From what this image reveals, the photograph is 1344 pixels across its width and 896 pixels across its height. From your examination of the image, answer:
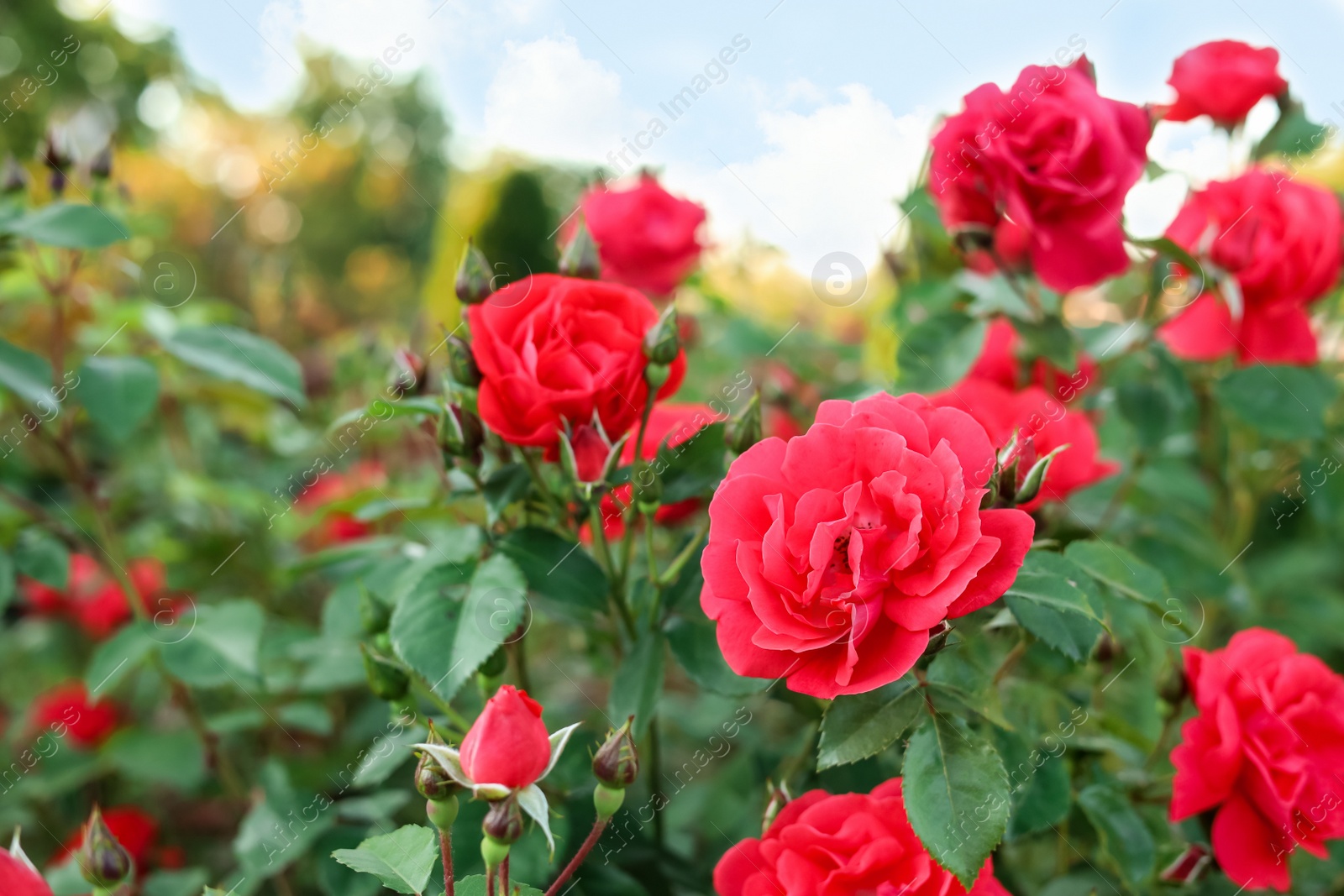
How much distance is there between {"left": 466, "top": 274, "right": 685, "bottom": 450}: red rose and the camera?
0.62 meters

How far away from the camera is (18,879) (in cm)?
51

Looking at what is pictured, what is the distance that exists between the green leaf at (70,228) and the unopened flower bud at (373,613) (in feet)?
1.57

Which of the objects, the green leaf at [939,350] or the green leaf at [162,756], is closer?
the green leaf at [939,350]

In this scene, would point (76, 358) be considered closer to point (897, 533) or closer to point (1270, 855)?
point (897, 533)

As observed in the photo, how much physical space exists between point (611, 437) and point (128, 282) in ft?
5.88

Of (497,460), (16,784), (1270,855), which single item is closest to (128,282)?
(16,784)

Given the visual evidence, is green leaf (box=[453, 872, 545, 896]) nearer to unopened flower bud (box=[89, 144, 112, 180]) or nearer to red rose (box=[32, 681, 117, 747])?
unopened flower bud (box=[89, 144, 112, 180])

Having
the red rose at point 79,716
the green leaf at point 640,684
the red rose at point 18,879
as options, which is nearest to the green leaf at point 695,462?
the green leaf at point 640,684

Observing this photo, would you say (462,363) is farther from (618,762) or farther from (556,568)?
(618,762)

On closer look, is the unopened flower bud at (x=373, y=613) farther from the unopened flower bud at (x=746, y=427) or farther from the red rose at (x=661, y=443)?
the unopened flower bud at (x=746, y=427)

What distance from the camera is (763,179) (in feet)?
2.85

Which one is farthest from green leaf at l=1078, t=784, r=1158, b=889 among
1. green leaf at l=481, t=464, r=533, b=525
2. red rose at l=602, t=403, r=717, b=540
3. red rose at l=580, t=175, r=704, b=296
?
red rose at l=580, t=175, r=704, b=296

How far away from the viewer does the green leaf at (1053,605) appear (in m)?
0.55

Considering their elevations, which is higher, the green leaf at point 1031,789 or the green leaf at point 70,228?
the green leaf at point 70,228
